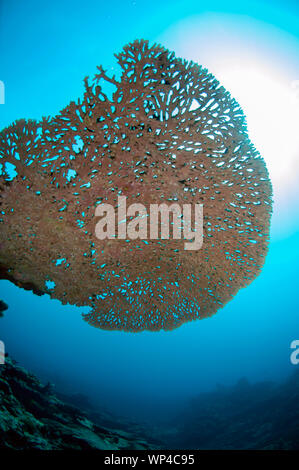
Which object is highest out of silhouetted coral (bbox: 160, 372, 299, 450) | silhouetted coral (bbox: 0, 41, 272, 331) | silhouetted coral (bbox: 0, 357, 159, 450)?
silhouetted coral (bbox: 0, 41, 272, 331)

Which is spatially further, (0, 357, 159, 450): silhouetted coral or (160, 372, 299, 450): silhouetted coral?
(160, 372, 299, 450): silhouetted coral

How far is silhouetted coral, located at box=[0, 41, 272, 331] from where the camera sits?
112 inches

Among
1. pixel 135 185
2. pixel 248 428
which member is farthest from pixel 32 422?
pixel 248 428

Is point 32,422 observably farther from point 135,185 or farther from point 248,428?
point 248,428

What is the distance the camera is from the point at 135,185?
10.9 ft

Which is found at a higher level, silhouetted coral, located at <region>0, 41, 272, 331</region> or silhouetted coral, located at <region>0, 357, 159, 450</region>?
silhouetted coral, located at <region>0, 41, 272, 331</region>

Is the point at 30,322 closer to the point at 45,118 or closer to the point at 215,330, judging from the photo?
the point at 215,330

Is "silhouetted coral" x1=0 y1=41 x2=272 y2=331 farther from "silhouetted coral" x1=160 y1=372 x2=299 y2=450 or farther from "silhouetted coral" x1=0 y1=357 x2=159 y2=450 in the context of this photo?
"silhouetted coral" x1=160 y1=372 x2=299 y2=450

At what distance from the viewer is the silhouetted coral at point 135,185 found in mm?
2846

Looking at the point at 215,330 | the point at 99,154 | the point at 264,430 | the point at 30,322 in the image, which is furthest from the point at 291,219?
the point at 30,322

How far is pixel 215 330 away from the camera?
64.2 m

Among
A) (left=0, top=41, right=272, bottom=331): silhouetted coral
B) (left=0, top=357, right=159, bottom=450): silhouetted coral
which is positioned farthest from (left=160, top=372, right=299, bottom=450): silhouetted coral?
(left=0, top=41, right=272, bottom=331): silhouetted coral

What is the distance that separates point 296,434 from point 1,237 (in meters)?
10.1

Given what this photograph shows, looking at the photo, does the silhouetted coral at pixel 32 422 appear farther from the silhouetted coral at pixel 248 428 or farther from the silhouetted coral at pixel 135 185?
the silhouetted coral at pixel 248 428
